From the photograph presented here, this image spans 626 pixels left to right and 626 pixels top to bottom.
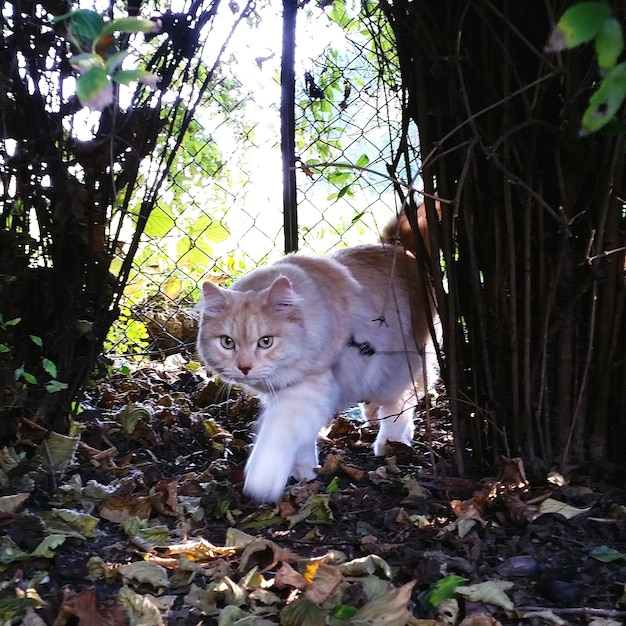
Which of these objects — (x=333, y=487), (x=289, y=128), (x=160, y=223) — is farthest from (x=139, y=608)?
(x=289, y=128)

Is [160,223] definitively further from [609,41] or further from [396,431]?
[609,41]

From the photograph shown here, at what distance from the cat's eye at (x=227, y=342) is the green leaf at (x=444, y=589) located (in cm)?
102

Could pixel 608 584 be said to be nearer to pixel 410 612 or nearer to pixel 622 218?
pixel 410 612

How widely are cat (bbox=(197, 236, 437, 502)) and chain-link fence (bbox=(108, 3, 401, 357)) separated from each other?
16.6 inches

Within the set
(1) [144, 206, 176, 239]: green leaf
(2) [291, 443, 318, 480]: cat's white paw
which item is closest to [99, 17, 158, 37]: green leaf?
(2) [291, 443, 318, 480]: cat's white paw

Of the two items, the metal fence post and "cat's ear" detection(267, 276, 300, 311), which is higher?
the metal fence post

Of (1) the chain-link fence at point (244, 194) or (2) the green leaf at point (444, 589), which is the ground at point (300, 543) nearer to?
(2) the green leaf at point (444, 589)

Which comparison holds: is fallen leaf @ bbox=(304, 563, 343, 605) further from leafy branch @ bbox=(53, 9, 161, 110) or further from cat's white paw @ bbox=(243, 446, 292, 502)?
leafy branch @ bbox=(53, 9, 161, 110)

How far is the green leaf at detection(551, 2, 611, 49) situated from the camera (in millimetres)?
569

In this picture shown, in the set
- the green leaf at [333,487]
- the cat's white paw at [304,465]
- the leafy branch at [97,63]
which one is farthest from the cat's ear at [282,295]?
the leafy branch at [97,63]

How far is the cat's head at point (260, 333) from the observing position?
200 centimetres

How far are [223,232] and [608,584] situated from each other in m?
2.14

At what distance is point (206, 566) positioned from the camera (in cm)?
137

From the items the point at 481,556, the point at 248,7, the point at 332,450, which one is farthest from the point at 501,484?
the point at 248,7
